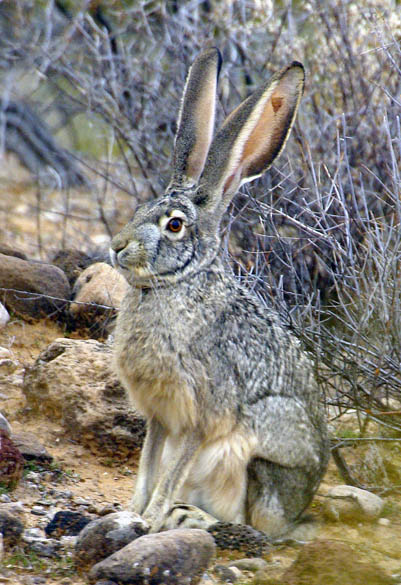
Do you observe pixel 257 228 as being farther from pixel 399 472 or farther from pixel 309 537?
pixel 309 537

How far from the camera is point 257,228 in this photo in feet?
18.6

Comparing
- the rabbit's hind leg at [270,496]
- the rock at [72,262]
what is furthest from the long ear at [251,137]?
the rock at [72,262]

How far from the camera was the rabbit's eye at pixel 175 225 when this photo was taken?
4.04 m

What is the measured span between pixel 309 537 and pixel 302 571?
1.02 metres

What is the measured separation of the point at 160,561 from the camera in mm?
3219

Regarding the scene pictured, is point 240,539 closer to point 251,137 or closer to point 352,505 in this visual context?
point 352,505

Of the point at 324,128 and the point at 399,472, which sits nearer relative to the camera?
the point at 399,472

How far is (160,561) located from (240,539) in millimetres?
771

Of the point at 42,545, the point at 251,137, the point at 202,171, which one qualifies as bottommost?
the point at 42,545

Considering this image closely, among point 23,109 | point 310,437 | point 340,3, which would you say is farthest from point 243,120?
point 23,109

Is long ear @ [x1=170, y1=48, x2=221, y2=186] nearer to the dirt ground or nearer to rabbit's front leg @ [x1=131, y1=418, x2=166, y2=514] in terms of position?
rabbit's front leg @ [x1=131, y1=418, x2=166, y2=514]

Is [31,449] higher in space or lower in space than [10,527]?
higher

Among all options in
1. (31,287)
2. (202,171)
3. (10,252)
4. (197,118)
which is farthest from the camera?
(10,252)

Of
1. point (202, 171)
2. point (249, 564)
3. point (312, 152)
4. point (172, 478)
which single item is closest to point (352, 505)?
point (249, 564)
